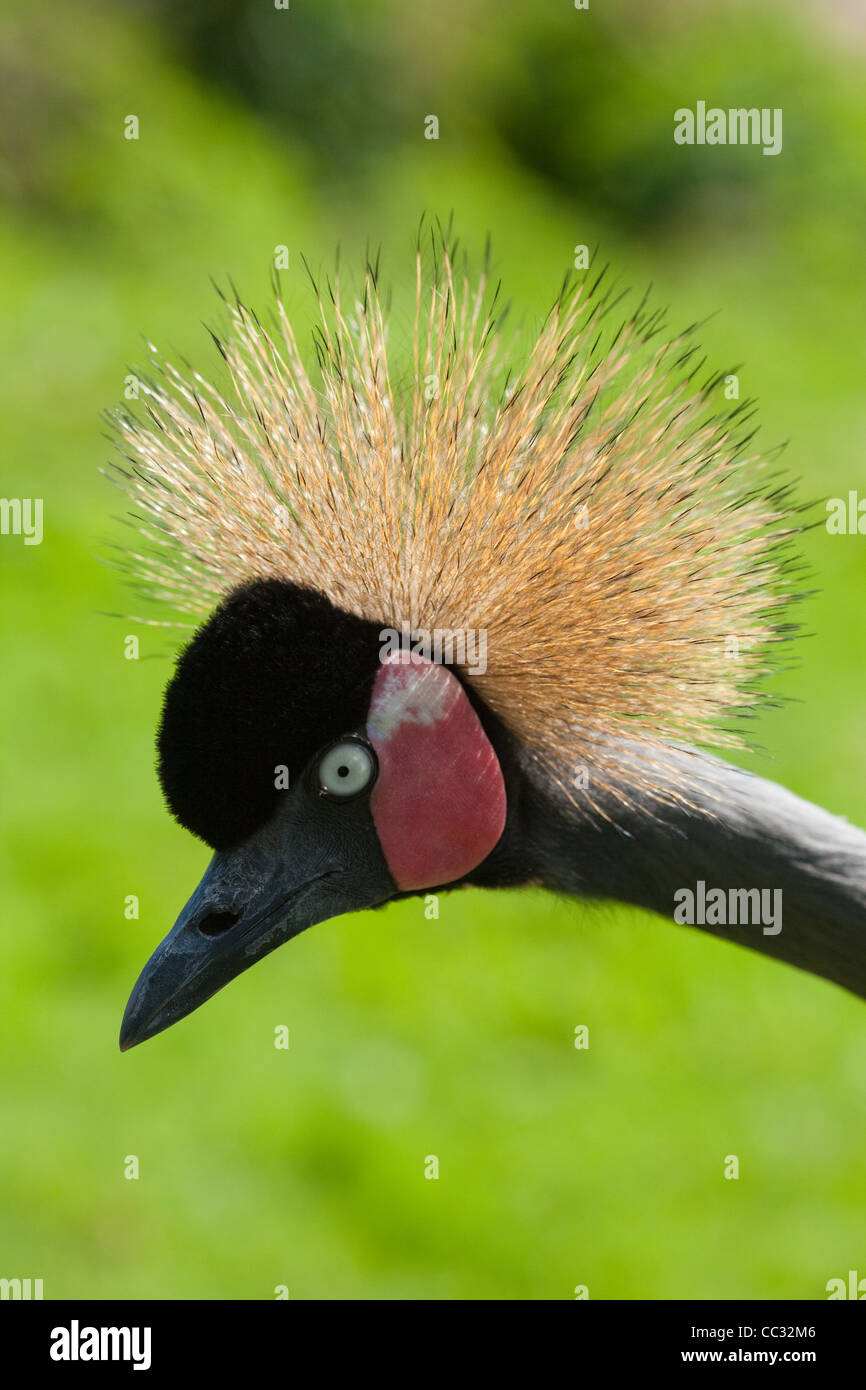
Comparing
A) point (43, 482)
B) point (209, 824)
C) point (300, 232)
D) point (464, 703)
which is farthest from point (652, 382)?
point (300, 232)

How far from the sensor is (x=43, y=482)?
173 inches

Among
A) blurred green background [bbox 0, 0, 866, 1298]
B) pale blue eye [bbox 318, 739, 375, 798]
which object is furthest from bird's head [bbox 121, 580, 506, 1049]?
blurred green background [bbox 0, 0, 866, 1298]

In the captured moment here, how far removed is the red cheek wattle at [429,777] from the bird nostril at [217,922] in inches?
6.2

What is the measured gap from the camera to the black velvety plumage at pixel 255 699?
129 centimetres

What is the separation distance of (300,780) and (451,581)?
0.23 metres

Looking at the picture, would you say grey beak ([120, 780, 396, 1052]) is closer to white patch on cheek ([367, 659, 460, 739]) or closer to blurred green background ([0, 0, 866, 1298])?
white patch on cheek ([367, 659, 460, 739])

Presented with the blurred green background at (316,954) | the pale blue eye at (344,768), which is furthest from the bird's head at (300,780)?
the blurred green background at (316,954)

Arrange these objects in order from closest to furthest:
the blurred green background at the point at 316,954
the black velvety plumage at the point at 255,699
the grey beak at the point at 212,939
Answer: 1. the black velvety plumage at the point at 255,699
2. the grey beak at the point at 212,939
3. the blurred green background at the point at 316,954

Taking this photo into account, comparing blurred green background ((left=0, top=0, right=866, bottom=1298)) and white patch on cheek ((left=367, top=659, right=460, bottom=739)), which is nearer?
white patch on cheek ((left=367, top=659, right=460, bottom=739))

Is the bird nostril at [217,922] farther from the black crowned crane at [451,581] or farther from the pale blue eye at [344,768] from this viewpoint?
the pale blue eye at [344,768]

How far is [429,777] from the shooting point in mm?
1416

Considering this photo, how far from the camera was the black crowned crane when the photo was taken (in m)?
1.38

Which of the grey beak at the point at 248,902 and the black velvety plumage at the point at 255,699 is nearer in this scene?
the black velvety plumage at the point at 255,699

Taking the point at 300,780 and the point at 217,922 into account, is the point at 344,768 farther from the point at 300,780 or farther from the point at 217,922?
the point at 217,922
